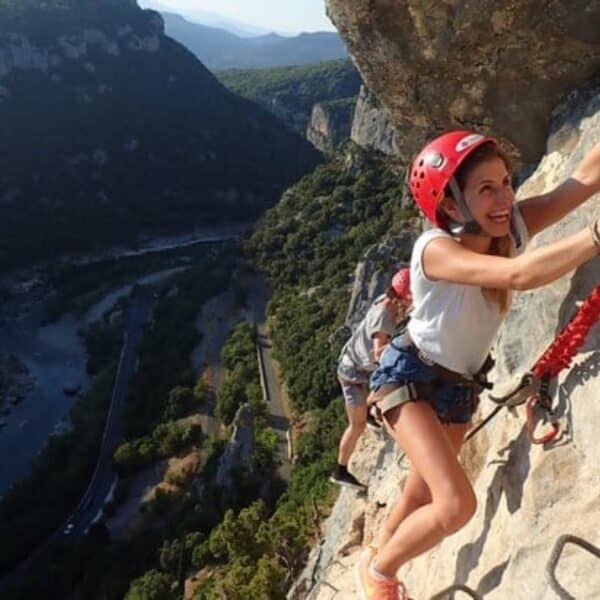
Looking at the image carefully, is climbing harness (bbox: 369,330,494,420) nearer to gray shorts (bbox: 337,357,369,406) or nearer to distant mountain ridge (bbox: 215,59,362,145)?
gray shorts (bbox: 337,357,369,406)

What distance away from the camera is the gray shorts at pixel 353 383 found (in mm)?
6832

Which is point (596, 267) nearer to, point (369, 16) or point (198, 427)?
point (369, 16)

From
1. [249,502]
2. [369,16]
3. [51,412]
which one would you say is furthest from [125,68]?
[369,16]

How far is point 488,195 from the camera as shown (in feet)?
11.6

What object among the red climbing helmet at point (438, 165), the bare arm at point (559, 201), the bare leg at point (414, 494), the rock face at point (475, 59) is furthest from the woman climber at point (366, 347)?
the red climbing helmet at point (438, 165)

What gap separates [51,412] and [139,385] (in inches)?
366

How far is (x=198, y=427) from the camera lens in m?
36.5

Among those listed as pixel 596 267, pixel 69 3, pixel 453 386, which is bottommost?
pixel 453 386

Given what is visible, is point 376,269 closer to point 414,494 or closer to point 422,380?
point 414,494

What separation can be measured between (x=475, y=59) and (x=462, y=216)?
413 cm

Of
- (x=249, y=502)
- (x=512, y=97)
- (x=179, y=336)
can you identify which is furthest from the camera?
(x=179, y=336)

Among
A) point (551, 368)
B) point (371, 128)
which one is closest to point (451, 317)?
point (551, 368)

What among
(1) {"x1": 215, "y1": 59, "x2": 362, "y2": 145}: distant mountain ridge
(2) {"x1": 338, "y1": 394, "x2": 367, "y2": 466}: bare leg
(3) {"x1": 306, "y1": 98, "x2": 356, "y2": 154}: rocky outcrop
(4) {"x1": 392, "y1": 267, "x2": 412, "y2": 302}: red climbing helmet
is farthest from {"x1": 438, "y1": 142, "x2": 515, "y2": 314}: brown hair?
(1) {"x1": 215, "y1": 59, "x2": 362, "y2": 145}: distant mountain ridge

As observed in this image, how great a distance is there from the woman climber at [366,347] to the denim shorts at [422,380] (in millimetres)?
1788
